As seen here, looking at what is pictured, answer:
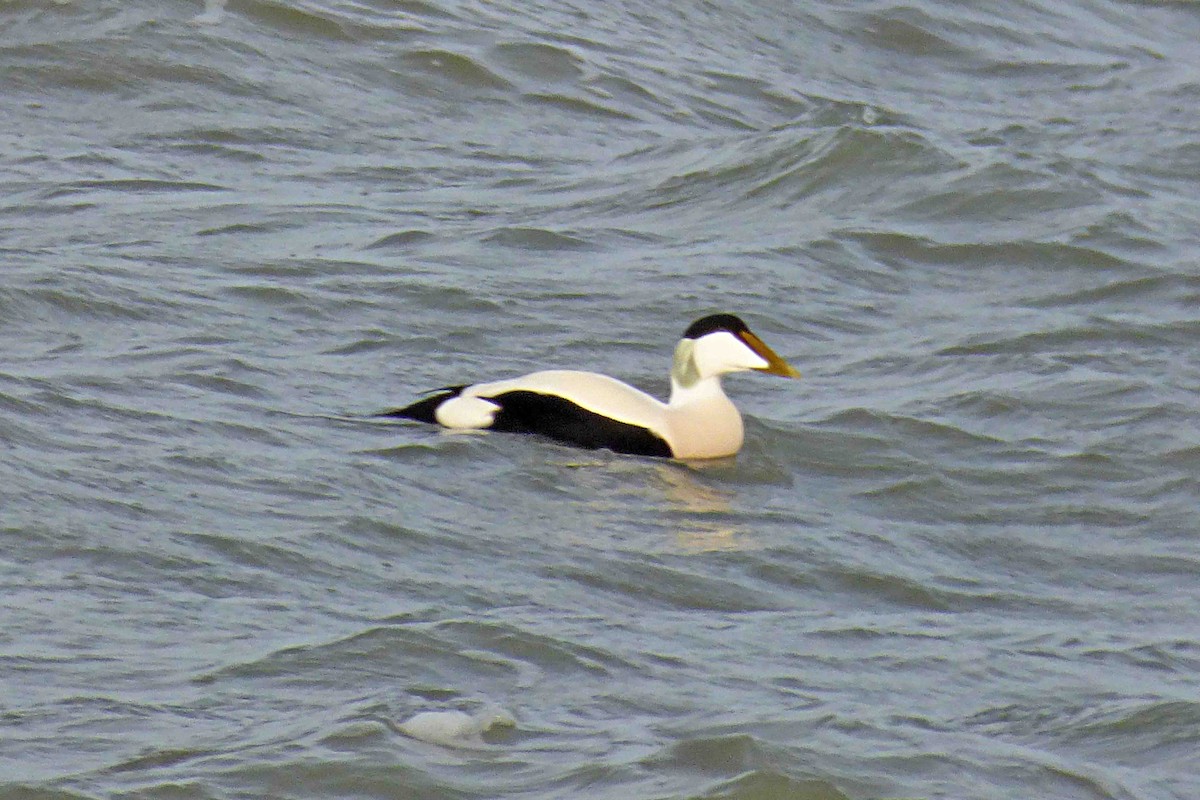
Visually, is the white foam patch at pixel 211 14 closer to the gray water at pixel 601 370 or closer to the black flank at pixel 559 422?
the gray water at pixel 601 370

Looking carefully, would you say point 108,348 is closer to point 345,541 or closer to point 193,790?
point 345,541

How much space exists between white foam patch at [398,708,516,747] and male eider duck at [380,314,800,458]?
2.81 meters

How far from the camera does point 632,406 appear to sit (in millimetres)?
7855

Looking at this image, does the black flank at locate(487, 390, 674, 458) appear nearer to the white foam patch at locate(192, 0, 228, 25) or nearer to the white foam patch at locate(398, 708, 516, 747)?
the white foam patch at locate(398, 708, 516, 747)

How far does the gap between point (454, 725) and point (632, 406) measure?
3.11m

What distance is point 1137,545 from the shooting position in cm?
693

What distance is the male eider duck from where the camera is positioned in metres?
7.71

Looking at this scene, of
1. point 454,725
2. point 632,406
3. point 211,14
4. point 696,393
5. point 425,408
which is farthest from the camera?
point 211,14

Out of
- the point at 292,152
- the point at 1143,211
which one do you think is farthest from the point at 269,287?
the point at 1143,211

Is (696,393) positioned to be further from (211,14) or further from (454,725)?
(211,14)

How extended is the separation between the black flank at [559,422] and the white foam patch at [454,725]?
111 inches

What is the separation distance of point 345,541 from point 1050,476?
2.57 m

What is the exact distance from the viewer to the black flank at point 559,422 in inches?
303

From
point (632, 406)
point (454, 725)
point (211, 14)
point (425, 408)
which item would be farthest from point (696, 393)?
point (211, 14)
